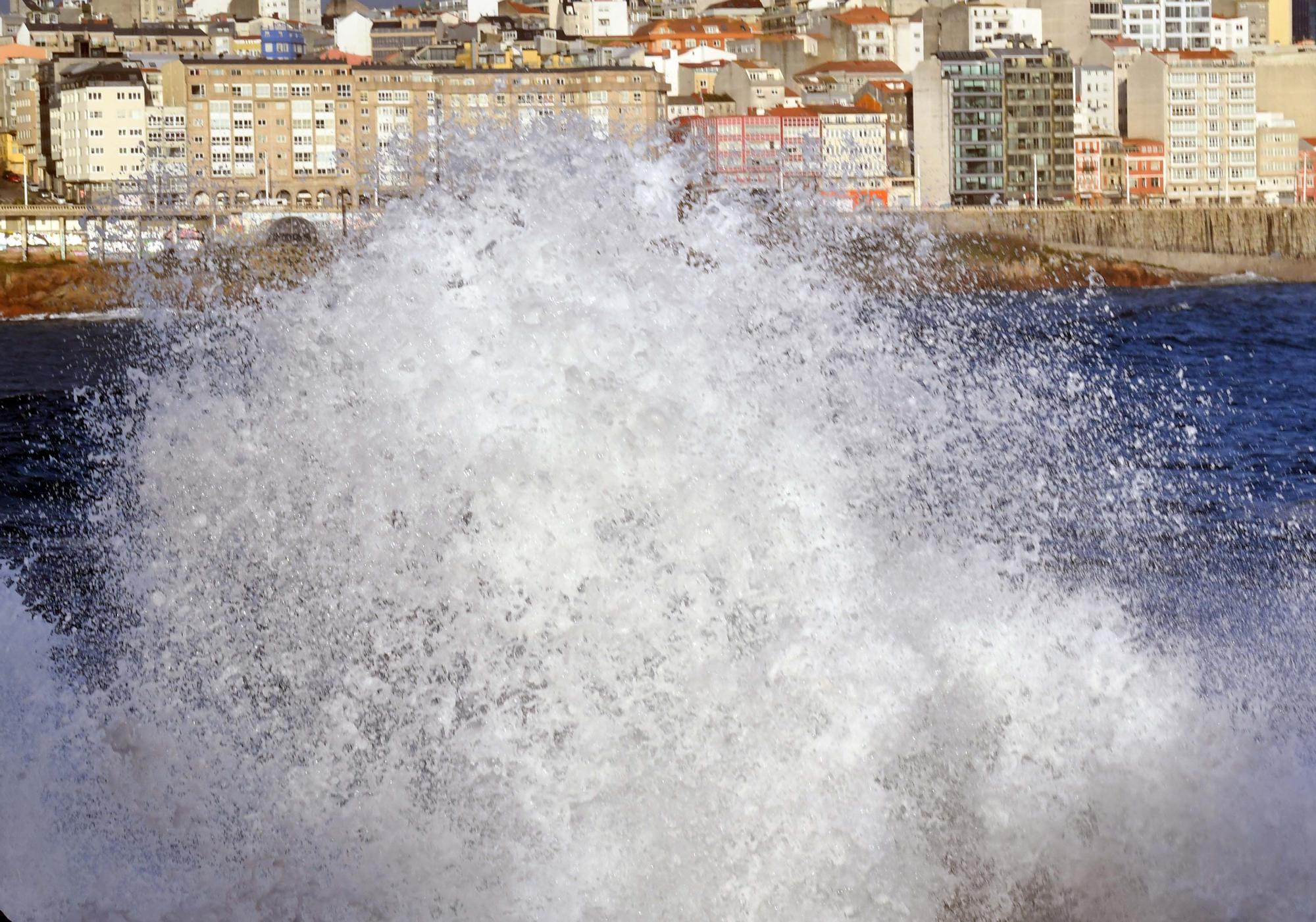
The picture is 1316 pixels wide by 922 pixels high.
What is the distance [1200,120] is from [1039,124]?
1051cm

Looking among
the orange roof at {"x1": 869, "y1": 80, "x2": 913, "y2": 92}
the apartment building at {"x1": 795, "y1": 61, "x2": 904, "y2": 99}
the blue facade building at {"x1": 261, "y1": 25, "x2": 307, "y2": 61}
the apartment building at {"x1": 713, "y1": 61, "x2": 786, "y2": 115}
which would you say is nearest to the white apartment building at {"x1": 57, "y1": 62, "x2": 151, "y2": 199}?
the blue facade building at {"x1": 261, "y1": 25, "x2": 307, "y2": 61}

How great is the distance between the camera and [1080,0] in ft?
317

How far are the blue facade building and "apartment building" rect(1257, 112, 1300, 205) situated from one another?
132ft

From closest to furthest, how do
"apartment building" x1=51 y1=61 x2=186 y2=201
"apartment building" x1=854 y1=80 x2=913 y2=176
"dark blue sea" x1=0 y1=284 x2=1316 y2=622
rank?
"dark blue sea" x1=0 y1=284 x2=1316 y2=622 < "apartment building" x1=51 y1=61 x2=186 y2=201 < "apartment building" x1=854 y1=80 x2=913 y2=176

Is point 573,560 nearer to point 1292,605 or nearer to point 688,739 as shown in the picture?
point 688,739

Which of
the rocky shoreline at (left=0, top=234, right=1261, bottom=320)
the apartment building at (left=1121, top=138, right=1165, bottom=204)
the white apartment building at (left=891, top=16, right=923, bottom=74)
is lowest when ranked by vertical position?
the rocky shoreline at (left=0, top=234, right=1261, bottom=320)

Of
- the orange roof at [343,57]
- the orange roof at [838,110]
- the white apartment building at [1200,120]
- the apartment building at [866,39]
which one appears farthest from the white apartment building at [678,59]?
the white apartment building at [1200,120]

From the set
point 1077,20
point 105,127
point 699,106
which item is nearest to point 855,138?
point 699,106

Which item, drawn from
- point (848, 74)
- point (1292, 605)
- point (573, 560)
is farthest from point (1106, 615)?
point (848, 74)

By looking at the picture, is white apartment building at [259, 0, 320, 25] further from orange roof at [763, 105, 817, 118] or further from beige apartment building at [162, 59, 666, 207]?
orange roof at [763, 105, 817, 118]

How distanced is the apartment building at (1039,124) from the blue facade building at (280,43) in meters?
27.2

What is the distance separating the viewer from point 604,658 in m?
6.48

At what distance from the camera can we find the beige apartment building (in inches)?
2628

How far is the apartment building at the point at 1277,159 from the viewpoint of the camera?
85562mm
